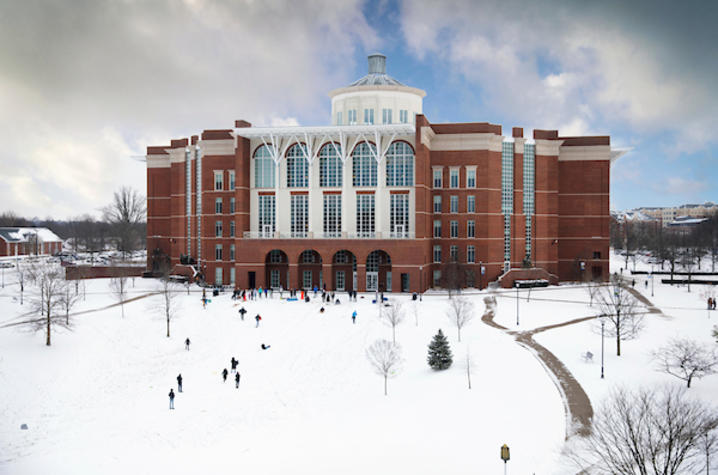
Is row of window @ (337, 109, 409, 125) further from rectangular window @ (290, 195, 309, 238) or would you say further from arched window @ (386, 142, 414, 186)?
rectangular window @ (290, 195, 309, 238)

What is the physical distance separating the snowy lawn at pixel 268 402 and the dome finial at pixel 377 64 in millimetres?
37895

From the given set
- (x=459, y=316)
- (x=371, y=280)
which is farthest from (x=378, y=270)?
(x=459, y=316)

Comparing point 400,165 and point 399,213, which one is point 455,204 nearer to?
point 399,213

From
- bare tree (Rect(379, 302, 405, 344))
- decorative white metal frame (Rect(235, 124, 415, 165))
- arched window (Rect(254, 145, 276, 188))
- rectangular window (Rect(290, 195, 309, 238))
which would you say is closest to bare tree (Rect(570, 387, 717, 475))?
bare tree (Rect(379, 302, 405, 344))

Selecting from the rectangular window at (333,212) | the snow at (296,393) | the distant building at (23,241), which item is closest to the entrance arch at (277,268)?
the rectangular window at (333,212)

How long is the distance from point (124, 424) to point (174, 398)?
322cm

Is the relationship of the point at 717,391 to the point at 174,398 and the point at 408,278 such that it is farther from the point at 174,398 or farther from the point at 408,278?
the point at 408,278

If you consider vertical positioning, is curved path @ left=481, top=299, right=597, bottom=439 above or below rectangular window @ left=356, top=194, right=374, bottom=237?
below

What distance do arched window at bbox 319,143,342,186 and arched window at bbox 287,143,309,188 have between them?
1.80m

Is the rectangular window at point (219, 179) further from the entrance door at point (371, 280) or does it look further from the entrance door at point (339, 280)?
the entrance door at point (371, 280)

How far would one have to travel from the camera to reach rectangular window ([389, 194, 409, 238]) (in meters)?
57.8

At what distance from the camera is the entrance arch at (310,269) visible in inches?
2379

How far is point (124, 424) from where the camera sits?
26.2 m

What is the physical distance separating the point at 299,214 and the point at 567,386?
127 ft
